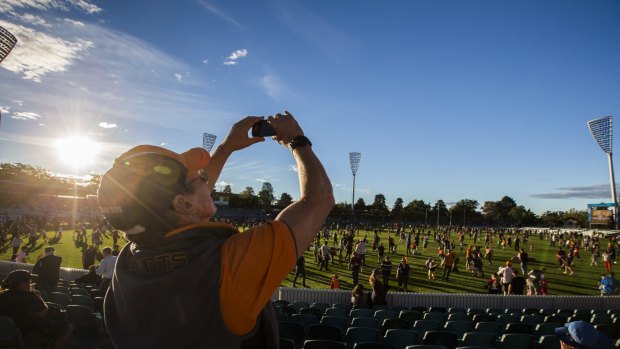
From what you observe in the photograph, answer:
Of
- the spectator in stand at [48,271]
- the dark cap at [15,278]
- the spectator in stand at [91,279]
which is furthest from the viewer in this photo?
the spectator in stand at [91,279]

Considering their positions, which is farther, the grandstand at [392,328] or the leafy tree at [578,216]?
the leafy tree at [578,216]

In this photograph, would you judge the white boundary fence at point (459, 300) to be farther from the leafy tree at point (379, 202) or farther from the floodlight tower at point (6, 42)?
the leafy tree at point (379, 202)

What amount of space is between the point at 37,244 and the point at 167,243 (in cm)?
3689

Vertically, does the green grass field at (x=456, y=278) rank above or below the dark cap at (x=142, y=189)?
below

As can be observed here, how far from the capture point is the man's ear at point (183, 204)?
4.31 ft

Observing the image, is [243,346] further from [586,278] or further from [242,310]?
[586,278]

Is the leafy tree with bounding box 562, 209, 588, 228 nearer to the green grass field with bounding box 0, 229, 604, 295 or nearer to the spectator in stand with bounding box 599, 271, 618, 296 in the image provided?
the green grass field with bounding box 0, 229, 604, 295

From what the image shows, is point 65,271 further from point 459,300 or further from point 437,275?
point 437,275

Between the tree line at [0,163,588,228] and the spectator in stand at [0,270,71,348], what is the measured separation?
46534mm

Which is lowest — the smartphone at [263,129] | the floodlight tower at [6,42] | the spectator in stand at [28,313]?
the spectator in stand at [28,313]

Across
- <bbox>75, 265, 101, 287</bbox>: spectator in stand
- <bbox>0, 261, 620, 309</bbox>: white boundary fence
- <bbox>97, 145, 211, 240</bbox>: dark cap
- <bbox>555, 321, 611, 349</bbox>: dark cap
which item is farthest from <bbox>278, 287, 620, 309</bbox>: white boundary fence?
<bbox>97, 145, 211, 240</bbox>: dark cap

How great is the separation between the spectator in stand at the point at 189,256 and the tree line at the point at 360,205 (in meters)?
51.7

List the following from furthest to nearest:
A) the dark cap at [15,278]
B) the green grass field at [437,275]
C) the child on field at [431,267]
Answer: the child on field at [431,267] < the green grass field at [437,275] < the dark cap at [15,278]

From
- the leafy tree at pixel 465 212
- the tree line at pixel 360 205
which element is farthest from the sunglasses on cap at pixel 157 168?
the leafy tree at pixel 465 212
